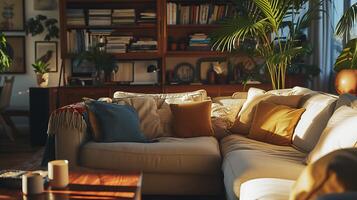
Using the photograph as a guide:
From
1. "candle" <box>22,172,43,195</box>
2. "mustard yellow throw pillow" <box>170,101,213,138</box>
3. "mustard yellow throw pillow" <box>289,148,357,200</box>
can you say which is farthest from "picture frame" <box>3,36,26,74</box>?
"mustard yellow throw pillow" <box>289,148,357,200</box>

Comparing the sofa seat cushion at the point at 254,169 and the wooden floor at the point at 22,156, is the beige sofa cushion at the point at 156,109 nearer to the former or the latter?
the wooden floor at the point at 22,156

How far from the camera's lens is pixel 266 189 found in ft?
6.43

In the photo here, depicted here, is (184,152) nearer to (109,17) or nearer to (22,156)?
(22,156)

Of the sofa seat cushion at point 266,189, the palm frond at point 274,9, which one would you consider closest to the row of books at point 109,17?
the palm frond at point 274,9

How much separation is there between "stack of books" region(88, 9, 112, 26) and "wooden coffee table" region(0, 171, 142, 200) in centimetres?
326

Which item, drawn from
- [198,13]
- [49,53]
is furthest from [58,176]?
[49,53]

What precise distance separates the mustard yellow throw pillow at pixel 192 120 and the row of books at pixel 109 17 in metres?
2.01

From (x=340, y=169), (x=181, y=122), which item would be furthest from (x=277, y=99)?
(x=340, y=169)

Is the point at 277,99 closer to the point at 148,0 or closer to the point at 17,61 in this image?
the point at 148,0

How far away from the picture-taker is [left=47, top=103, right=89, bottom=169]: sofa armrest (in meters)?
3.07

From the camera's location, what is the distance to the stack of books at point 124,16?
523cm

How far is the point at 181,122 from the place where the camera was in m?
3.48

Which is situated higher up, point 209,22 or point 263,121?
point 209,22

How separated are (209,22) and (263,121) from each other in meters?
2.28
